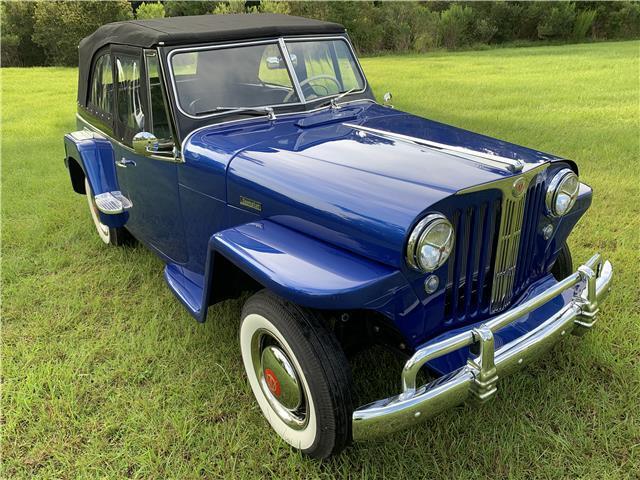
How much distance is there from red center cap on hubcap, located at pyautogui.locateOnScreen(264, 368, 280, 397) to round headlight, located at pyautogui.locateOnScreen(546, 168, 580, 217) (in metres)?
1.43

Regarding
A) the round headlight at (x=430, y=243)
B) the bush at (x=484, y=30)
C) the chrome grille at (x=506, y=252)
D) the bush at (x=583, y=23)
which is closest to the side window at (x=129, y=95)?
the round headlight at (x=430, y=243)

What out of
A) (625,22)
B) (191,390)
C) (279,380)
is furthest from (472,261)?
(625,22)

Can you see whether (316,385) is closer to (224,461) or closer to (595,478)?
(224,461)

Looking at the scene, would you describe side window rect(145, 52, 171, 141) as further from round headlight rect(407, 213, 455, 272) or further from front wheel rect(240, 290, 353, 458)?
round headlight rect(407, 213, 455, 272)

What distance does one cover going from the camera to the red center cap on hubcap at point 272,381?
2186mm

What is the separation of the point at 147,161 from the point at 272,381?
1584mm

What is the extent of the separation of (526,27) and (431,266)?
1161 inches

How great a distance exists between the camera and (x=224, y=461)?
85.4 inches

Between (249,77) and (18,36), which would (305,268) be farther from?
(18,36)

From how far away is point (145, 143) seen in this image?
A: 8.98 ft

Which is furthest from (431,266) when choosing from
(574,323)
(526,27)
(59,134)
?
(526,27)

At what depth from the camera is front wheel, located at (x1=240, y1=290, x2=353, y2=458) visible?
1896 mm

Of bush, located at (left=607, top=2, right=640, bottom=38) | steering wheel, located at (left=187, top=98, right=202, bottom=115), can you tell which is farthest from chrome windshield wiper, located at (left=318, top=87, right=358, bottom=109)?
bush, located at (left=607, top=2, right=640, bottom=38)

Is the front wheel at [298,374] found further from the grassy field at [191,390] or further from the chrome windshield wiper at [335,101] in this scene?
the chrome windshield wiper at [335,101]
